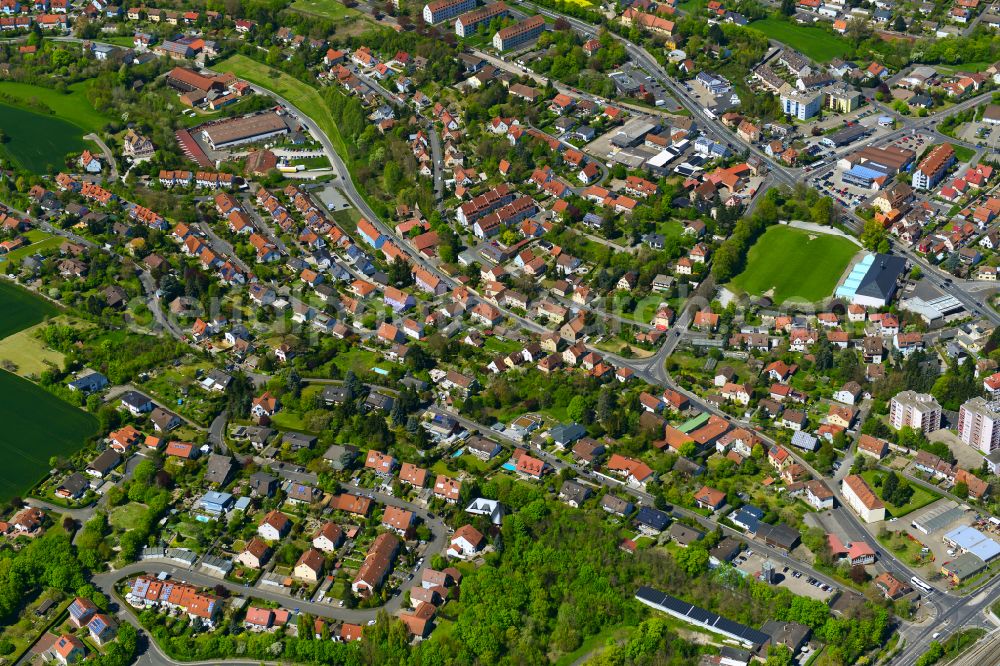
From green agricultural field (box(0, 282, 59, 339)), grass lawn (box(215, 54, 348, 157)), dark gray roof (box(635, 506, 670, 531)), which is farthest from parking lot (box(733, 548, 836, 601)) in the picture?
grass lawn (box(215, 54, 348, 157))

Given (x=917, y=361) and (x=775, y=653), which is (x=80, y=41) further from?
(x=775, y=653)

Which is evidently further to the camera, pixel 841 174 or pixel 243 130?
pixel 243 130

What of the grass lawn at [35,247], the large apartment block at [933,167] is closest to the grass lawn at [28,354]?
the grass lawn at [35,247]

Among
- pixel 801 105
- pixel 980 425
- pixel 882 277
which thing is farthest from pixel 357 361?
pixel 801 105

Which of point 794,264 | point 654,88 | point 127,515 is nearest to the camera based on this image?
point 127,515

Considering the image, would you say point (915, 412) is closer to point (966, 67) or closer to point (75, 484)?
point (75, 484)

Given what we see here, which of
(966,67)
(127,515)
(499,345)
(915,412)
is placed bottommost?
(127,515)
